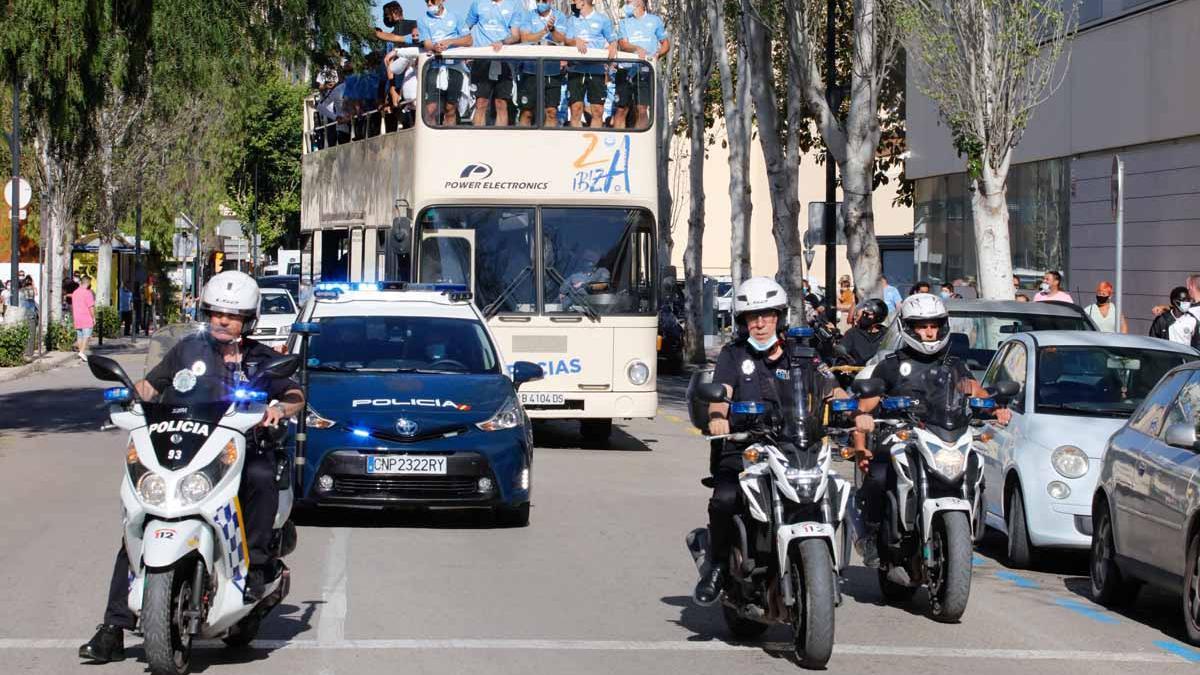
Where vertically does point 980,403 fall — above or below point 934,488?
above

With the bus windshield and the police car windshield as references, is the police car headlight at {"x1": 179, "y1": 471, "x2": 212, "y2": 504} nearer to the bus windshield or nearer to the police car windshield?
the police car windshield

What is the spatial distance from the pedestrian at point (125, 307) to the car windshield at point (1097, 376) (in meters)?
42.4

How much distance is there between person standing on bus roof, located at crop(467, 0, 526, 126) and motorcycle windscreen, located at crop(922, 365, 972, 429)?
35.4 ft

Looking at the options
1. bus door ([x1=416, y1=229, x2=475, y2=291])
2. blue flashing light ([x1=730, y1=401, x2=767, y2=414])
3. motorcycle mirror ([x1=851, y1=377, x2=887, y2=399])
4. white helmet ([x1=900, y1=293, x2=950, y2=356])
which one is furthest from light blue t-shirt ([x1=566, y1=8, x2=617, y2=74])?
blue flashing light ([x1=730, y1=401, x2=767, y2=414])

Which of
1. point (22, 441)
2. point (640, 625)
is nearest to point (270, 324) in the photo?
point (22, 441)

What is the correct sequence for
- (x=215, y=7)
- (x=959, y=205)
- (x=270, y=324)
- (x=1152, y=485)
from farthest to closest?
(x=959, y=205) < (x=270, y=324) < (x=215, y=7) < (x=1152, y=485)

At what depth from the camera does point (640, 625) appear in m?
9.66

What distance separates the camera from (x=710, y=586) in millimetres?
8922

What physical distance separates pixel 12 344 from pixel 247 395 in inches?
1169

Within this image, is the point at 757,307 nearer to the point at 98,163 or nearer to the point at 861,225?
the point at 861,225

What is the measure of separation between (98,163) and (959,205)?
23.9m

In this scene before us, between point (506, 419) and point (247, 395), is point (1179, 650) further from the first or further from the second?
point (506, 419)

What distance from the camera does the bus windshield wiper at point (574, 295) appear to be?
20.4 meters

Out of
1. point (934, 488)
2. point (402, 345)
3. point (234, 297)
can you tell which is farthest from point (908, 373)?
point (402, 345)
